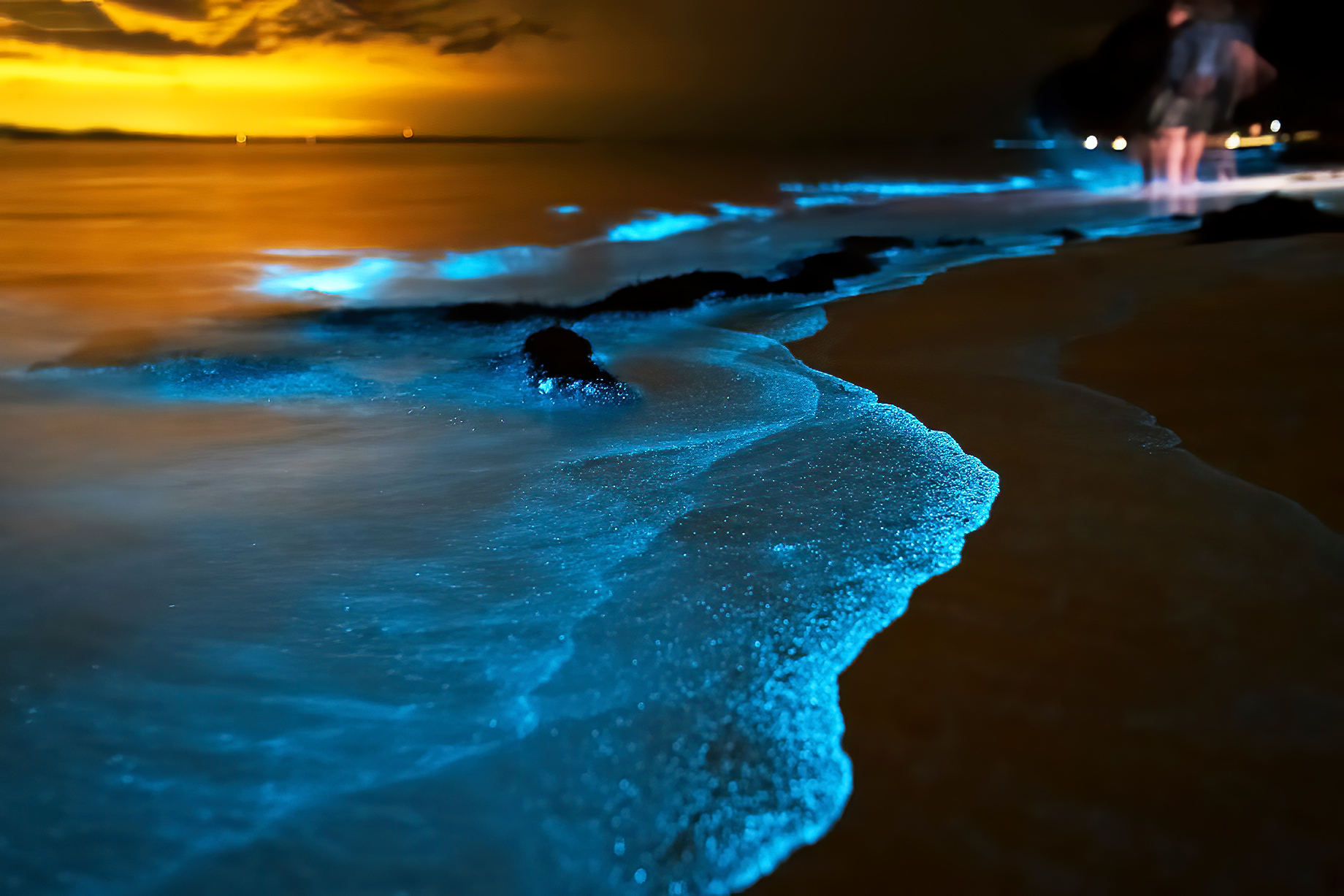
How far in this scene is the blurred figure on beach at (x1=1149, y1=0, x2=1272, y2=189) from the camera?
19.1 m

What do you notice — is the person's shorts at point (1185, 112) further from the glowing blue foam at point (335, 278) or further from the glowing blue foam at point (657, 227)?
the glowing blue foam at point (335, 278)

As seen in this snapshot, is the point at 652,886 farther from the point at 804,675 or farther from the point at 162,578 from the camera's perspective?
the point at 162,578

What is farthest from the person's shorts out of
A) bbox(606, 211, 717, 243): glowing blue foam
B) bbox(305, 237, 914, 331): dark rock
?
bbox(305, 237, 914, 331): dark rock

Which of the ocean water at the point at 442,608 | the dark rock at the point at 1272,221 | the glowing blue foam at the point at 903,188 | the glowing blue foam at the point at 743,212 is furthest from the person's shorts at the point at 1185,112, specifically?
the ocean water at the point at 442,608

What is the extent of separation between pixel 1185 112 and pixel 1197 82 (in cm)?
251

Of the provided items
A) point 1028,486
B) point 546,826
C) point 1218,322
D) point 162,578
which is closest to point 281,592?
point 162,578

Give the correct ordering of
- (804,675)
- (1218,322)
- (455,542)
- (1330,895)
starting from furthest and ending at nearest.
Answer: (1218,322) < (455,542) < (804,675) < (1330,895)

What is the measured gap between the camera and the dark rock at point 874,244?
10.8 metres

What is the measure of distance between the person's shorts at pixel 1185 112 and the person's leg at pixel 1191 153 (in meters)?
0.22

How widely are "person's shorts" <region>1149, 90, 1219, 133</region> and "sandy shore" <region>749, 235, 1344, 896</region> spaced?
25.6 meters

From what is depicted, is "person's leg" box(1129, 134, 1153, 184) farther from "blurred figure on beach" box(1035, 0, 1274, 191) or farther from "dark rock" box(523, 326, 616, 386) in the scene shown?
"dark rock" box(523, 326, 616, 386)

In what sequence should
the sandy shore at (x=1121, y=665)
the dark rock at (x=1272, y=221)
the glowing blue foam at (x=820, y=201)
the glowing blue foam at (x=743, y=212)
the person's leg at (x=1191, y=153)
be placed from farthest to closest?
1. the person's leg at (x=1191, y=153)
2. the glowing blue foam at (x=820, y=201)
3. the glowing blue foam at (x=743, y=212)
4. the dark rock at (x=1272, y=221)
5. the sandy shore at (x=1121, y=665)

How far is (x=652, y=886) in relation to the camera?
1.20 metres

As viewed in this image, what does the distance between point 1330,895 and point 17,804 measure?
1.98 metres
